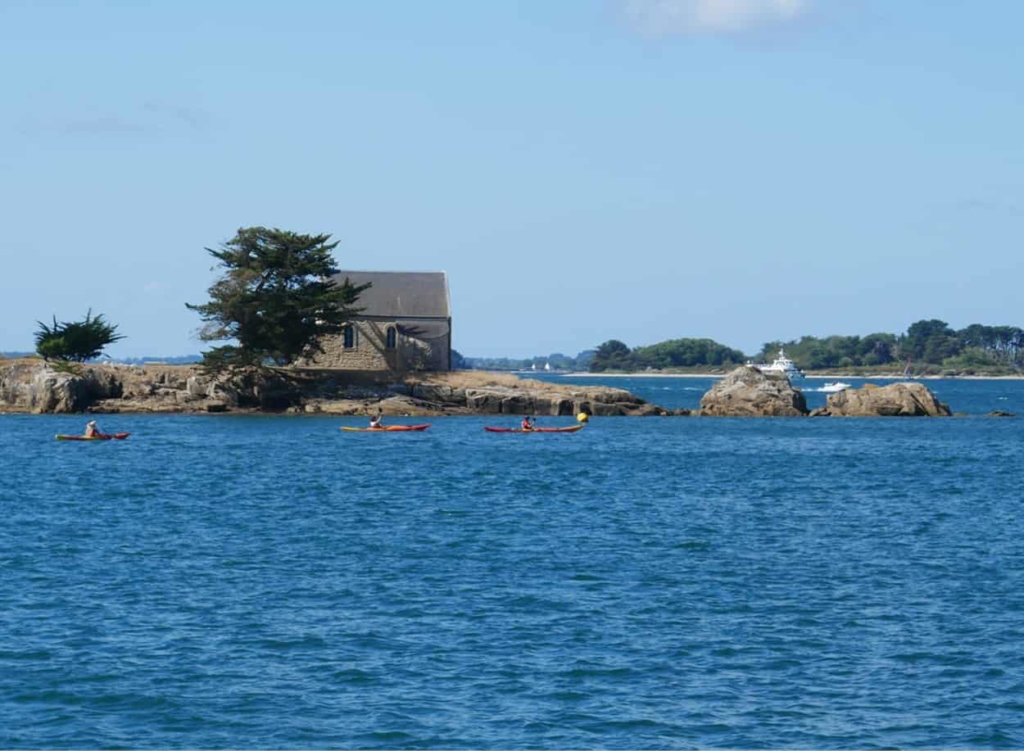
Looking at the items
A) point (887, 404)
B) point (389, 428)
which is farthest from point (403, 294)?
point (887, 404)

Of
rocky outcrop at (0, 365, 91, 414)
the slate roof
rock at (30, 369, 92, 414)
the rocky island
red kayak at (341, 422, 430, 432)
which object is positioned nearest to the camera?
red kayak at (341, 422, 430, 432)

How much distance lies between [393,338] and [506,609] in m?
67.1

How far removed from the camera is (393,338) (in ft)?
307

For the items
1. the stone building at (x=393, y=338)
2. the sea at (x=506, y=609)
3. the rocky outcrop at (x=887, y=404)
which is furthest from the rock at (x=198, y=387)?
the rocky outcrop at (x=887, y=404)

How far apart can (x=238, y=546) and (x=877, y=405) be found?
2601 inches

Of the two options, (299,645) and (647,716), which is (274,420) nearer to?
(299,645)

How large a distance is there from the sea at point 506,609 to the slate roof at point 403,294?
40.2m

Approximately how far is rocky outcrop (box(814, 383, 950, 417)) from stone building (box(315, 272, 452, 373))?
25664 mm

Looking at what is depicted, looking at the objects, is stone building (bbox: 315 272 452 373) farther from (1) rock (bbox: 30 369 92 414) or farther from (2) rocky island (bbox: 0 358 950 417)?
(1) rock (bbox: 30 369 92 414)

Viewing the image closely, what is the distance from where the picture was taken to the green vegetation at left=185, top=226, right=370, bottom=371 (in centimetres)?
8356

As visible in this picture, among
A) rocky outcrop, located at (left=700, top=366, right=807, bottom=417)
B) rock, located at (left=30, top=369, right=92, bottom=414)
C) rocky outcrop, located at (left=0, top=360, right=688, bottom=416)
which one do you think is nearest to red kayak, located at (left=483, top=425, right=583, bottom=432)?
rocky outcrop, located at (left=0, top=360, right=688, bottom=416)

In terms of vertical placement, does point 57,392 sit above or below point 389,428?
above

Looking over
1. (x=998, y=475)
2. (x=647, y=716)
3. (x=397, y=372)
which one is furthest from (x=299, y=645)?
(x=397, y=372)

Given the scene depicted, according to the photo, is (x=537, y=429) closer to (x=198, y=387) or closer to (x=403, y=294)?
(x=198, y=387)
